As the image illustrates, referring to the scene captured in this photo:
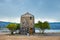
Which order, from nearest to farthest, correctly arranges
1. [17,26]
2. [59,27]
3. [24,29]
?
[24,29] < [17,26] < [59,27]

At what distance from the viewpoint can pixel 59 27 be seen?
105688mm

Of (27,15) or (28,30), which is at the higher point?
(27,15)

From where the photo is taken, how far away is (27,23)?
2098 inches

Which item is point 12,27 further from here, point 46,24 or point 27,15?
point 46,24

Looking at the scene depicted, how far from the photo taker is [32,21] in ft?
176

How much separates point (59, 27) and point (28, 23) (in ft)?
180

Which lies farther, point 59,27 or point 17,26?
point 59,27

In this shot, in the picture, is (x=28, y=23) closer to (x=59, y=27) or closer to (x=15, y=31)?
(x=15, y=31)

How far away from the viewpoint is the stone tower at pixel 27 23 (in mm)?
52969

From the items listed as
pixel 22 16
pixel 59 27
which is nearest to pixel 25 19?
pixel 22 16

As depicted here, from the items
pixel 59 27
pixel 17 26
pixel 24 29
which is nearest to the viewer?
pixel 24 29

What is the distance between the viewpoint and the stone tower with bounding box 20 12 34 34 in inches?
2085

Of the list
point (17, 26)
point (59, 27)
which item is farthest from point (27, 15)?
point (59, 27)

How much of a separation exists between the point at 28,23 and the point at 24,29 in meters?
2.01
